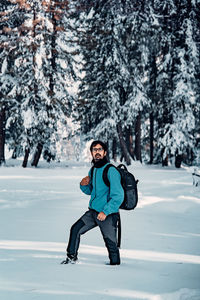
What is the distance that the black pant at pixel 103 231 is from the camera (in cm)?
474

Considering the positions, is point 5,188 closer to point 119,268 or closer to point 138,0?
point 119,268

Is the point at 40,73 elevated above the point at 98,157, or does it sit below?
above

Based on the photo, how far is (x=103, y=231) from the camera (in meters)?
4.77

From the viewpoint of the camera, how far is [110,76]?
25.4 metres

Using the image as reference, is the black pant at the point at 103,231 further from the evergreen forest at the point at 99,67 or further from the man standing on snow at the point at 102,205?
the evergreen forest at the point at 99,67

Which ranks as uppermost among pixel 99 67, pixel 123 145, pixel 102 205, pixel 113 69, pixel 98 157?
pixel 99 67

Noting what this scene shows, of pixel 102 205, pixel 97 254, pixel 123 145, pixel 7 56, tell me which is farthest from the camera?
pixel 123 145

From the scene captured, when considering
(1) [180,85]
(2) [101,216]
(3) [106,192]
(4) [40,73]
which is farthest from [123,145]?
(2) [101,216]

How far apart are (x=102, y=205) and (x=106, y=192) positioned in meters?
0.18

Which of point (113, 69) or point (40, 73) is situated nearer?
point (40, 73)

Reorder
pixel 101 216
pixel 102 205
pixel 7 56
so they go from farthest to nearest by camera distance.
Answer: pixel 7 56 < pixel 102 205 < pixel 101 216

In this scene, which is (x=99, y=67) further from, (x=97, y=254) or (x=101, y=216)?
(x=101, y=216)

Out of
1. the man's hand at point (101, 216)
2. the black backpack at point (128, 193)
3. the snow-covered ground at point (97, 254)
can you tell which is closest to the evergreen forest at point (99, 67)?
the snow-covered ground at point (97, 254)

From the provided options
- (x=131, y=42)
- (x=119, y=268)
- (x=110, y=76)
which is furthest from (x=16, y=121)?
(x=119, y=268)
